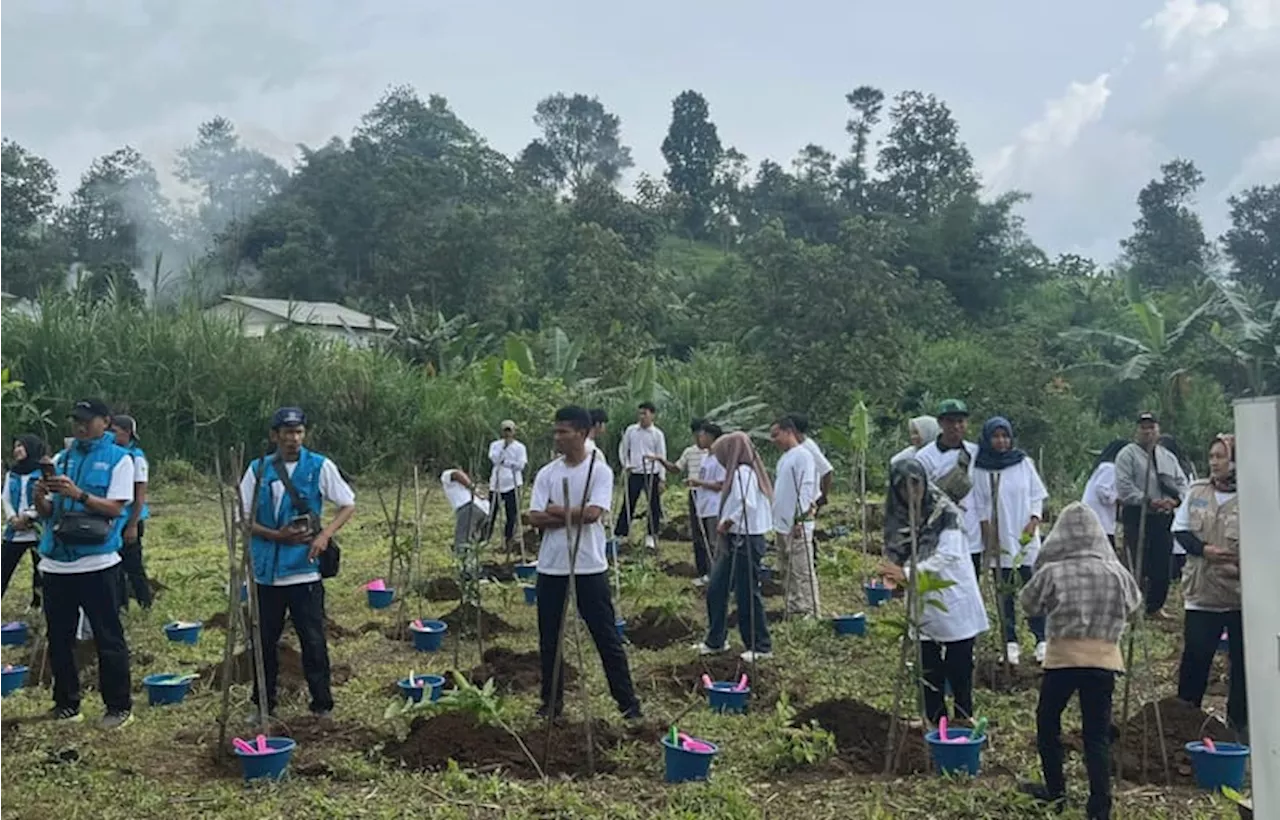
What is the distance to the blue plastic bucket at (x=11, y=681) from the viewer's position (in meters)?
7.03

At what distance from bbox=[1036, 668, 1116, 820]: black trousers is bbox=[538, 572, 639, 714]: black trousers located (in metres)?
2.20

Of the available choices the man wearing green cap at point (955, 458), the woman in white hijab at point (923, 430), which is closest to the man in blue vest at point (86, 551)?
the man wearing green cap at point (955, 458)

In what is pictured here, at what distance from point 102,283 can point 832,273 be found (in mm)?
19119

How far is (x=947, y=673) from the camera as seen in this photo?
19.7ft

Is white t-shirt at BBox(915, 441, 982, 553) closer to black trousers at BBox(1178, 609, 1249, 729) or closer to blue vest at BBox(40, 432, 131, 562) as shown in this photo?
black trousers at BBox(1178, 609, 1249, 729)

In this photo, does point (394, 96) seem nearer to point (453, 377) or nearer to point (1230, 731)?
point (453, 377)

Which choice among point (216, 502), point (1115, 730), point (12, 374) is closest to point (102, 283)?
point (12, 374)

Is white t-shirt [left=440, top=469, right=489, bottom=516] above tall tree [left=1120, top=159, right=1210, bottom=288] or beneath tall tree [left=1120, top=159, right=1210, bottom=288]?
beneath

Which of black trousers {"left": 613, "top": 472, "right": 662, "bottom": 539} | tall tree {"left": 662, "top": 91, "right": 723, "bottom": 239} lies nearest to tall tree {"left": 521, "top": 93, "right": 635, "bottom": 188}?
tall tree {"left": 662, "top": 91, "right": 723, "bottom": 239}

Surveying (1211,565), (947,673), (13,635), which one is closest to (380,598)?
(13,635)

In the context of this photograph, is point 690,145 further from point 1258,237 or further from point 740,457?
point 740,457

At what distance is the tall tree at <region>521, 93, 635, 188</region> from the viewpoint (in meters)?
64.8

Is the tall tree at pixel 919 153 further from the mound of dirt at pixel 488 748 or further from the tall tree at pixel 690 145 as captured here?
the mound of dirt at pixel 488 748

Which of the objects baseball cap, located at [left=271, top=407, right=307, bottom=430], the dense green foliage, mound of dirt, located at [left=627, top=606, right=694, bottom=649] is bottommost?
mound of dirt, located at [left=627, top=606, right=694, bottom=649]
